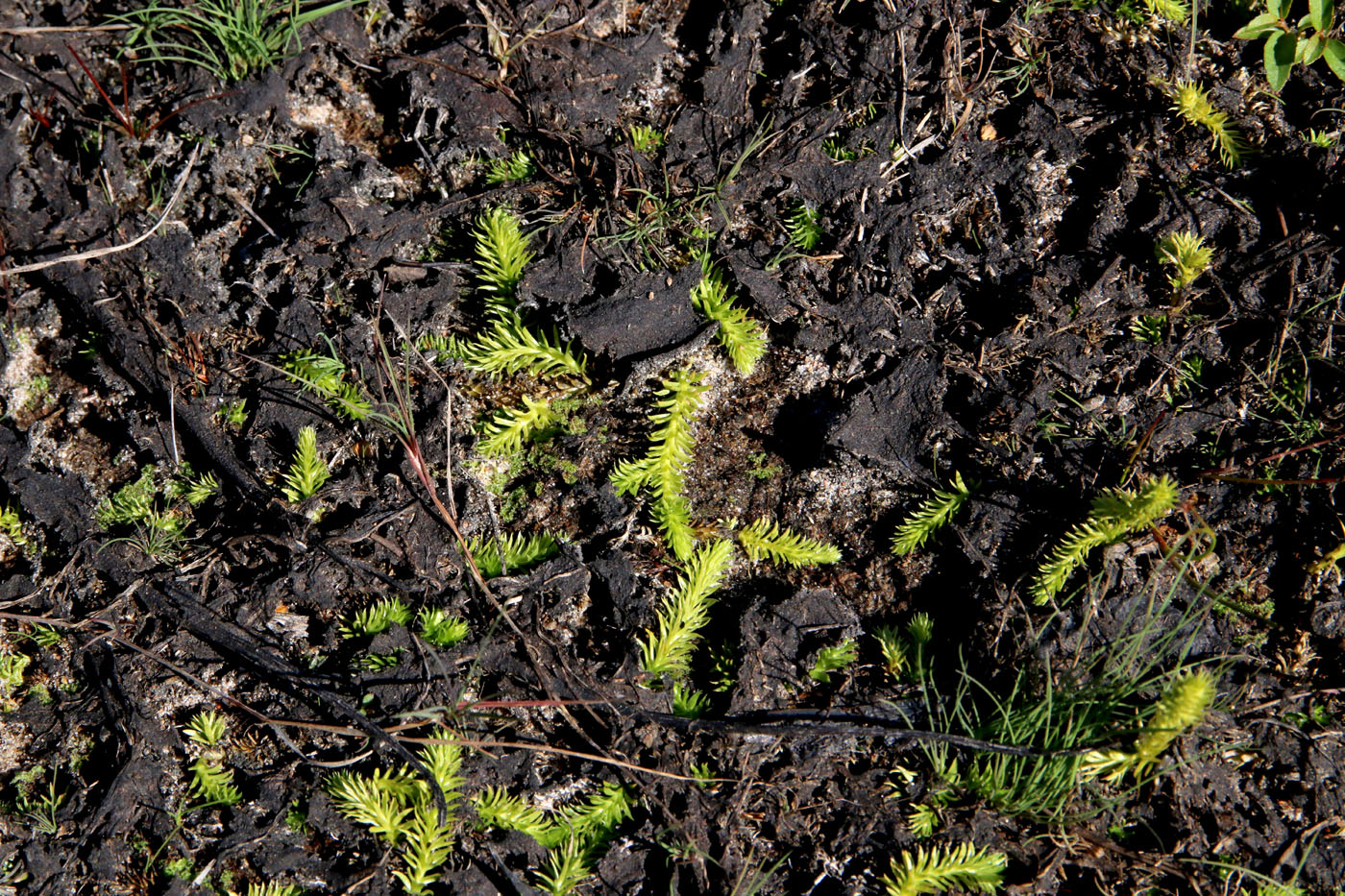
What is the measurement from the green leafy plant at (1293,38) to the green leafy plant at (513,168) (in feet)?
8.59

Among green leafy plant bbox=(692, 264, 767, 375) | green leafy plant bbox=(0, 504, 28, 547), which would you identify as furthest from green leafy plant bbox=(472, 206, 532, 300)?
green leafy plant bbox=(0, 504, 28, 547)

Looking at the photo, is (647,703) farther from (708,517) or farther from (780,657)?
(708,517)

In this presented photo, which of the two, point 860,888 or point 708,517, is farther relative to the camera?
point 708,517

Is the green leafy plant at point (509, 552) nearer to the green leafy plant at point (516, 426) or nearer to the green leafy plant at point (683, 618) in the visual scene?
the green leafy plant at point (516, 426)

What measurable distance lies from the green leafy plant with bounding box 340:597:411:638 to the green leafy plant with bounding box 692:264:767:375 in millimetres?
1561

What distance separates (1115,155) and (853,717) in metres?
2.32

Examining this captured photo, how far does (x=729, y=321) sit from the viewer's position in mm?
2918

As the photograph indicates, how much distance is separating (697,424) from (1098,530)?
1476mm

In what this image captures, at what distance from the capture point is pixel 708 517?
2990 millimetres

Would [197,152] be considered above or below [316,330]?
above

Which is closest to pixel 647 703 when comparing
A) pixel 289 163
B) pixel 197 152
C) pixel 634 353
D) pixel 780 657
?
pixel 780 657

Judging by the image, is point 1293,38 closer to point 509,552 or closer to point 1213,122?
point 1213,122

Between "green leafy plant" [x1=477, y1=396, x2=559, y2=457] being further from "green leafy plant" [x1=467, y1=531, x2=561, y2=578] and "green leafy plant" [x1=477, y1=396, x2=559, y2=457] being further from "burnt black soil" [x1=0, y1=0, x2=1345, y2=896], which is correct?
"green leafy plant" [x1=467, y1=531, x2=561, y2=578]

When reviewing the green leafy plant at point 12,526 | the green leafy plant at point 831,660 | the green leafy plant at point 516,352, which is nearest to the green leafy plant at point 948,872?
the green leafy plant at point 831,660
